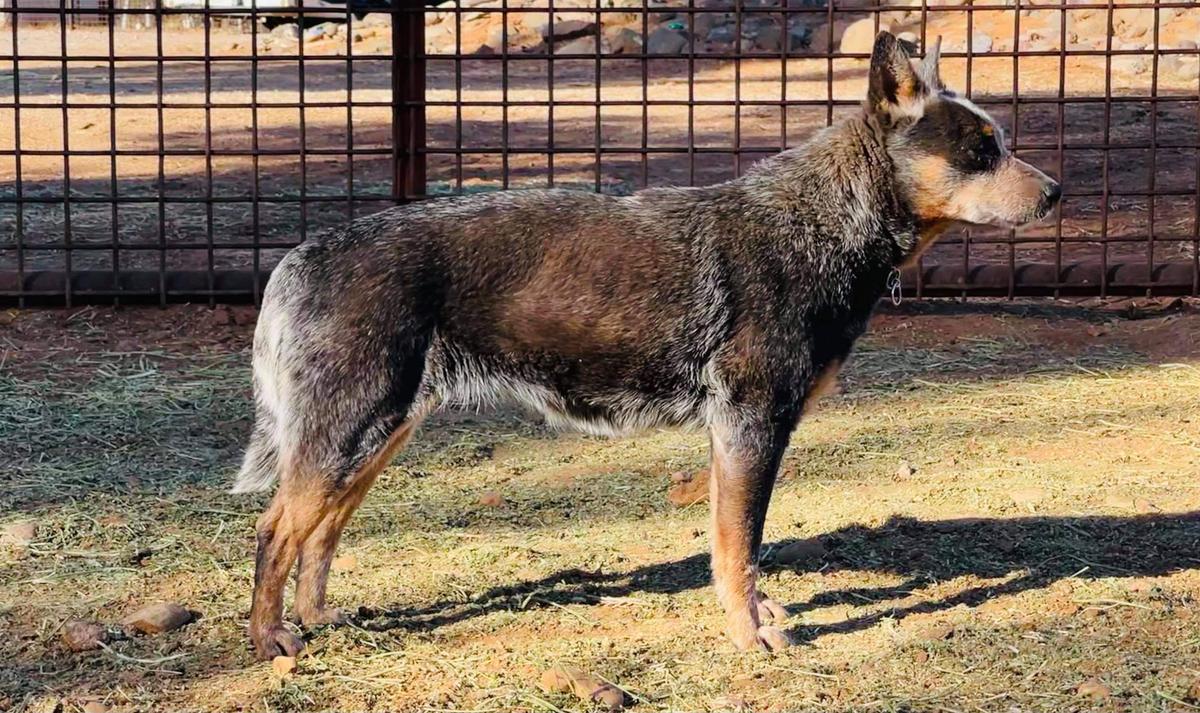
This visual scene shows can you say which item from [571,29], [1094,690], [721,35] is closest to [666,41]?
[721,35]

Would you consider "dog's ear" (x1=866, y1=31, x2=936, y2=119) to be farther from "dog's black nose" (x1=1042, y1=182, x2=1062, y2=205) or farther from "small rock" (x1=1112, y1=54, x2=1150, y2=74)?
"small rock" (x1=1112, y1=54, x2=1150, y2=74)

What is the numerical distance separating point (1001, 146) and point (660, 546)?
193 cm

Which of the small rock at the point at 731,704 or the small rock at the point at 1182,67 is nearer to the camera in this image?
the small rock at the point at 731,704

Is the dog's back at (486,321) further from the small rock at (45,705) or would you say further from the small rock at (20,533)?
the small rock at (20,533)

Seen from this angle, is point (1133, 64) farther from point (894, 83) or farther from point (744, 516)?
point (744, 516)

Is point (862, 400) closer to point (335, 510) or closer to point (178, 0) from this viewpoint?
point (335, 510)

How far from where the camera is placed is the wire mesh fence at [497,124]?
921 cm

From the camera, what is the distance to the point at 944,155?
525 centimetres

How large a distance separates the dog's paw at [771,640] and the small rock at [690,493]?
4.92ft

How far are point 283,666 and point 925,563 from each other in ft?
7.69

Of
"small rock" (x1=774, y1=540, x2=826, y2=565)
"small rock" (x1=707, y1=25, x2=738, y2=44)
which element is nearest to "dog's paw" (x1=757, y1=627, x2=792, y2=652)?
"small rock" (x1=774, y1=540, x2=826, y2=565)

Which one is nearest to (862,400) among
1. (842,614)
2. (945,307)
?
(945,307)

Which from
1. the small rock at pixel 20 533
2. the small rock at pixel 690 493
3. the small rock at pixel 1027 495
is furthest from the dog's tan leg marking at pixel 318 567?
the small rock at pixel 1027 495

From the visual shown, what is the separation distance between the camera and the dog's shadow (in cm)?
545
